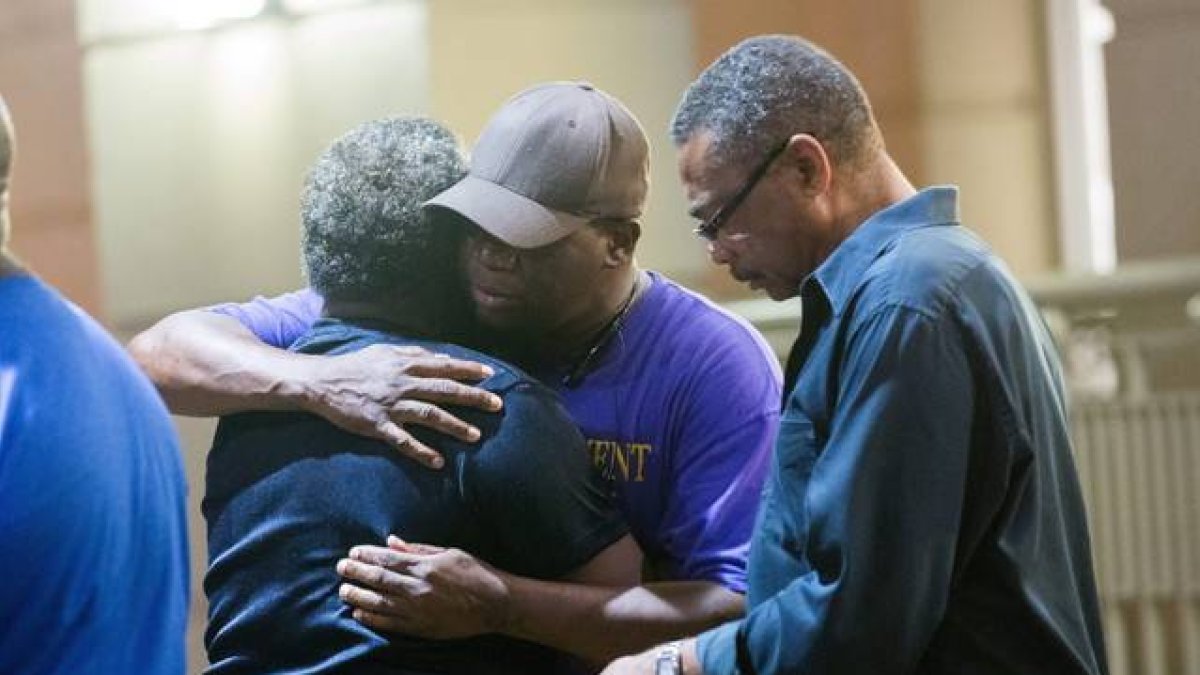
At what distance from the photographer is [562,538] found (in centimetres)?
224

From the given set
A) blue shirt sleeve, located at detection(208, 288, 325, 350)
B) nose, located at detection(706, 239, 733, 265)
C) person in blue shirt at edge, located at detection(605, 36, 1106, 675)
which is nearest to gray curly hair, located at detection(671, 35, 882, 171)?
person in blue shirt at edge, located at detection(605, 36, 1106, 675)

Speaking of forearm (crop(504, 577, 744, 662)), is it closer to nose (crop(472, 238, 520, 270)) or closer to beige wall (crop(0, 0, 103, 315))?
nose (crop(472, 238, 520, 270))

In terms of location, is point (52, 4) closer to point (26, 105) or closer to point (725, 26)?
point (26, 105)

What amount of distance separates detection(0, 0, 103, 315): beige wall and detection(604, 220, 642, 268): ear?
12.3ft

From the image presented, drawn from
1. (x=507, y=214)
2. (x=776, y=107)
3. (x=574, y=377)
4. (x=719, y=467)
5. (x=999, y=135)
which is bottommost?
(x=719, y=467)

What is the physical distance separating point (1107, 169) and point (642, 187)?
295 centimetres

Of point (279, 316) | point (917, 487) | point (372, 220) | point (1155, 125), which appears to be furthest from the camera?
point (1155, 125)

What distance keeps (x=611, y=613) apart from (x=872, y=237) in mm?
552

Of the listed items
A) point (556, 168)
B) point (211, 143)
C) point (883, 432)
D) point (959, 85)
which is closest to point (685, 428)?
point (556, 168)

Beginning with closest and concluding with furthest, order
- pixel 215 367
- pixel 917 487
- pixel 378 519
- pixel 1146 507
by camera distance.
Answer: pixel 917 487, pixel 378 519, pixel 215 367, pixel 1146 507

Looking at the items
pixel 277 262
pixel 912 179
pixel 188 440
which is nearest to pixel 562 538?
pixel 188 440

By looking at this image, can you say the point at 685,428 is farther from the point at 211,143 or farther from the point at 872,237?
the point at 211,143

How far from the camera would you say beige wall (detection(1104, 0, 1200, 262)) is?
5121 millimetres

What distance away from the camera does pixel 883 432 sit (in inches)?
77.5
